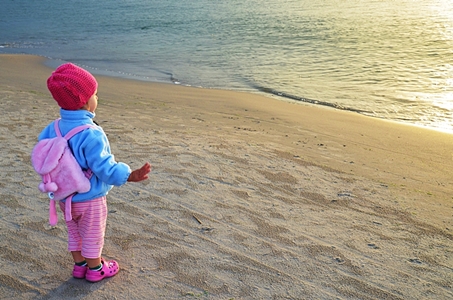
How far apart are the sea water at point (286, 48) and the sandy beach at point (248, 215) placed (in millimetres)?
3896

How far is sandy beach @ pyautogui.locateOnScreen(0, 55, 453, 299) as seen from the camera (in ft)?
11.1

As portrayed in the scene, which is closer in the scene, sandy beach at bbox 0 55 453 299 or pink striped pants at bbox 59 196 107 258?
pink striped pants at bbox 59 196 107 258

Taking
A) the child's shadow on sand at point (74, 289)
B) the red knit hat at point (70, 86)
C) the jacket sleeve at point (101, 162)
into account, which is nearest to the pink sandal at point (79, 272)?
the child's shadow on sand at point (74, 289)

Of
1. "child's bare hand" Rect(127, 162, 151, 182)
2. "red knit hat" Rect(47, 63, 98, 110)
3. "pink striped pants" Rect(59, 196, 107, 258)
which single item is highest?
"red knit hat" Rect(47, 63, 98, 110)

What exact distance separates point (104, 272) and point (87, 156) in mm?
967

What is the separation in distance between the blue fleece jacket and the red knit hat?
9 cm

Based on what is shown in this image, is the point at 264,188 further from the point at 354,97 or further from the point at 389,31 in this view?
the point at 389,31

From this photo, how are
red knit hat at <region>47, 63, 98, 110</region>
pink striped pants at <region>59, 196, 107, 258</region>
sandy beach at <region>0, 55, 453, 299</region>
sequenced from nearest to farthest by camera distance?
red knit hat at <region>47, 63, 98, 110</region>
pink striped pants at <region>59, 196, 107, 258</region>
sandy beach at <region>0, 55, 453, 299</region>

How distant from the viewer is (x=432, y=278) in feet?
11.8

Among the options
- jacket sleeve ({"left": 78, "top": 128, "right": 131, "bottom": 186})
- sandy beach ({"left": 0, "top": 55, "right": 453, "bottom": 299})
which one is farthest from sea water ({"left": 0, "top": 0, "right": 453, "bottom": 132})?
jacket sleeve ({"left": 78, "top": 128, "right": 131, "bottom": 186})

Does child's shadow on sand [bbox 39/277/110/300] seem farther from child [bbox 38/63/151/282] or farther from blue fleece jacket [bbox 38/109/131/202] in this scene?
blue fleece jacket [bbox 38/109/131/202]

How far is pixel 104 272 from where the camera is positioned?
3328mm

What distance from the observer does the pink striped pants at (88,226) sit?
3.01 metres

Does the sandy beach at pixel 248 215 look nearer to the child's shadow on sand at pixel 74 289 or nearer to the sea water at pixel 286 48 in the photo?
the child's shadow on sand at pixel 74 289
